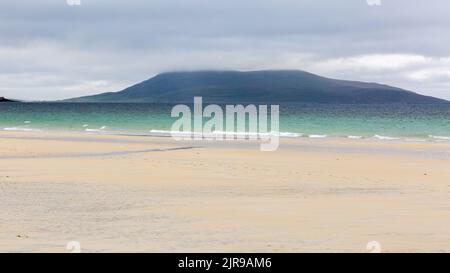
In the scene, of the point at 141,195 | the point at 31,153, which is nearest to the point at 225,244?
the point at 141,195

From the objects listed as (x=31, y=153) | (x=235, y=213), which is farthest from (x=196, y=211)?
(x=31, y=153)

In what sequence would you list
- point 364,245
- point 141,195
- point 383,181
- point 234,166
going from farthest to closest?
point 234,166 < point 383,181 < point 141,195 < point 364,245

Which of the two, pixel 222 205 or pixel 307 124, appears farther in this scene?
pixel 307 124

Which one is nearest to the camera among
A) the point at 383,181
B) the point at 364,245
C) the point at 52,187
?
the point at 364,245

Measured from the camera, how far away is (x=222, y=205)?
1438 centimetres

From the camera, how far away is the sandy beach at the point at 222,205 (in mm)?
10891

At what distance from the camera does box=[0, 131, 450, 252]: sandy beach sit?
1089cm

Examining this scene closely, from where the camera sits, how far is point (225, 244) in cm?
1066

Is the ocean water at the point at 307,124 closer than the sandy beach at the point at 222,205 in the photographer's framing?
No

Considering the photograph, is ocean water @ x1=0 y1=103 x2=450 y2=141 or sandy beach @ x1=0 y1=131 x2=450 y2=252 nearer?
sandy beach @ x1=0 y1=131 x2=450 y2=252
